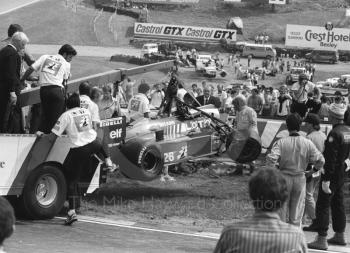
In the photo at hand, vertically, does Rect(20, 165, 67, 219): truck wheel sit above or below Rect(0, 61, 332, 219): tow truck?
below

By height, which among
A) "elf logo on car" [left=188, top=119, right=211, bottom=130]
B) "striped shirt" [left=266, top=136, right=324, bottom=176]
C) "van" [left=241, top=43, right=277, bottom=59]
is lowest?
"striped shirt" [left=266, top=136, right=324, bottom=176]

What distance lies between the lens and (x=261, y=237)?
4.78 metres

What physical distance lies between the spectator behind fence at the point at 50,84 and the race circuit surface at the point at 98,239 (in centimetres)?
153

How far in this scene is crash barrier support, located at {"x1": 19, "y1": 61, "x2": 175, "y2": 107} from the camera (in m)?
11.6

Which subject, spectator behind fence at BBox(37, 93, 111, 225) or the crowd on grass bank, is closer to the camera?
the crowd on grass bank

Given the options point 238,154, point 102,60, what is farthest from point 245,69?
point 238,154

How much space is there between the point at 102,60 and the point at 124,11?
25.1 meters

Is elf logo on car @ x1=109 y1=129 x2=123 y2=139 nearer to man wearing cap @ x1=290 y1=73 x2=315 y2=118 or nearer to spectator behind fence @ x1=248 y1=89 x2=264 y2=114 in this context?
man wearing cap @ x1=290 y1=73 x2=315 y2=118

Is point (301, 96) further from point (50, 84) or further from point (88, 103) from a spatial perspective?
point (50, 84)

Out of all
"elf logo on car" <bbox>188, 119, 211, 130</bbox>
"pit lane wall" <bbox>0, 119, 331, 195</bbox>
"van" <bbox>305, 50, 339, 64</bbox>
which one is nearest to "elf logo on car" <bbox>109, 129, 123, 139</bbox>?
"pit lane wall" <bbox>0, 119, 331, 195</bbox>

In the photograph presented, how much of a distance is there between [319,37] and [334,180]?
62275mm

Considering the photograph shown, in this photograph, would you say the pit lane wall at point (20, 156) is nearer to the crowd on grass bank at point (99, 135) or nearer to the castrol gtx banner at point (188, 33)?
the crowd on grass bank at point (99, 135)

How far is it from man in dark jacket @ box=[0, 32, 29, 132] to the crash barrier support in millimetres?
334

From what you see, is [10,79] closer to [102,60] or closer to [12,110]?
[12,110]
